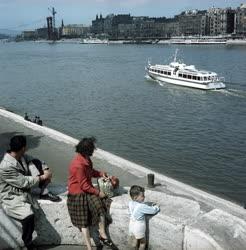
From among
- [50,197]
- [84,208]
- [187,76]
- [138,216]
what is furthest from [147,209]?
[187,76]

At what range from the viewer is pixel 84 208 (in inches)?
249

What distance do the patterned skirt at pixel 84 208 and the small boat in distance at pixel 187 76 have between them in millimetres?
45366

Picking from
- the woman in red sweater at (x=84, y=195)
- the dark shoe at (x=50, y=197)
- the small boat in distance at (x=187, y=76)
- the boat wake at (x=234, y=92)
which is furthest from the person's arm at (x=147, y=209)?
the small boat in distance at (x=187, y=76)

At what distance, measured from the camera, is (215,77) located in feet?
171

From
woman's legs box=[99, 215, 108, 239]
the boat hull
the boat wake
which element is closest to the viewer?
woman's legs box=[99, 215, 108, 239]

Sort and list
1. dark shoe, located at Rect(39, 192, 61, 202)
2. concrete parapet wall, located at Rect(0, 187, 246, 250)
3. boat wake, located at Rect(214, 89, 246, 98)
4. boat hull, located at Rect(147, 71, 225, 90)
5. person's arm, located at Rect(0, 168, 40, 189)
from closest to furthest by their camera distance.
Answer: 1. concrete parapet wall, located at Rect(0, 187, 246, 250)
2. person's arm, located at Rect(0, 168, 40, 189)
3. dark shoe, located at Rect(39, 192, 61, 202)
4. boat wake, located at Rect(214, 89, 246, 98)
5. boat hull, located at Rect(147, 71, 225, 90)

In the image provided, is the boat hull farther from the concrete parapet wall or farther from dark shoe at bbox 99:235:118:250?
dark shoe at bbox 99:235:118:250

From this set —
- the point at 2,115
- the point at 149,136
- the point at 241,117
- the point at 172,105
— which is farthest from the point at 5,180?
the point at 172,105

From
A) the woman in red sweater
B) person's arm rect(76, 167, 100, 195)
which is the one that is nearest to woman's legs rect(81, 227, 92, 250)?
the woman in red sweater

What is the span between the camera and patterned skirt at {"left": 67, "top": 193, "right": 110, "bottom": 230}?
6320 mm

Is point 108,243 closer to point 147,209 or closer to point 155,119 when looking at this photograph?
point 147,209

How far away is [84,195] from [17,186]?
32.8 inches

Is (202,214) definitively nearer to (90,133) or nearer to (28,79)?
(90,133)

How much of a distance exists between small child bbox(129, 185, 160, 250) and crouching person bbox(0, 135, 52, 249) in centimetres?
120
